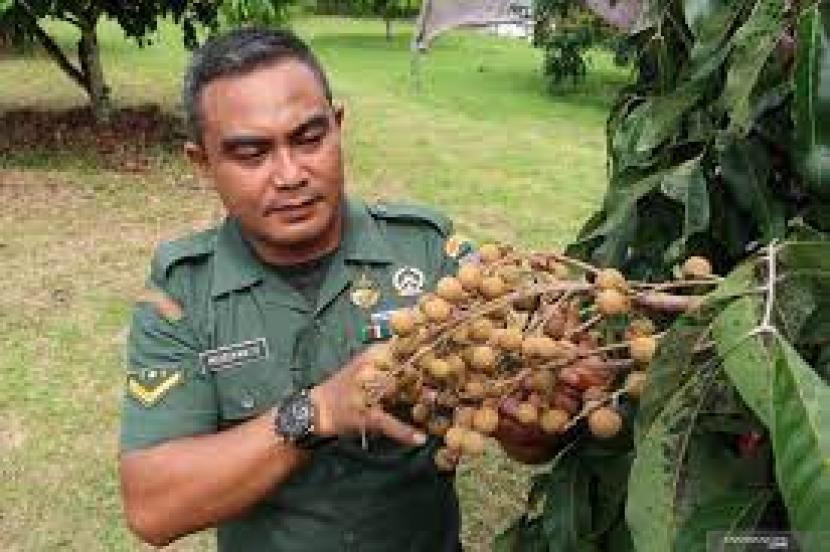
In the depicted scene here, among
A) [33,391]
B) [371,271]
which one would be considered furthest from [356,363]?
[33,391]

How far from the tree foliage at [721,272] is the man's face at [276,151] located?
0.38 meters

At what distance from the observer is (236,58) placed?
1.83 metres

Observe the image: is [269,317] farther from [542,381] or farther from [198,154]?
[542,381]

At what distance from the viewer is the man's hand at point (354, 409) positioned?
1222 mm

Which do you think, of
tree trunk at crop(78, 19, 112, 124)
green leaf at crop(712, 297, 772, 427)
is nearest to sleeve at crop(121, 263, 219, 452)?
green leaf at crop(712, 297, 772, 427)

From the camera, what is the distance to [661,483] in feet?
3.09

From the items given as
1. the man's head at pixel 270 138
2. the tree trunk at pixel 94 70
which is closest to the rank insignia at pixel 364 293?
the man's head at pixel 270 138

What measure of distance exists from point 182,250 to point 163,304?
A: 12 cm

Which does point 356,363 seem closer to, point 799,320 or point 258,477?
point 258,477

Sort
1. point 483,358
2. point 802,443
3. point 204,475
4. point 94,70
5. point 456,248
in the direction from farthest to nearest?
point 94,70, point 456,248, point 204,475, point 483,358, point 802,443

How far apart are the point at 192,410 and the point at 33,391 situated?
3.66 m

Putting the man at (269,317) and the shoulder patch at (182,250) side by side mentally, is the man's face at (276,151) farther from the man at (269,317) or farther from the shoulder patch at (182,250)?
the shoulder patch at (182,250)

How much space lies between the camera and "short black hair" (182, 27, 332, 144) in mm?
1825

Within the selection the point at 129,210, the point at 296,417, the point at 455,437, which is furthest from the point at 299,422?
the point at 129,210
